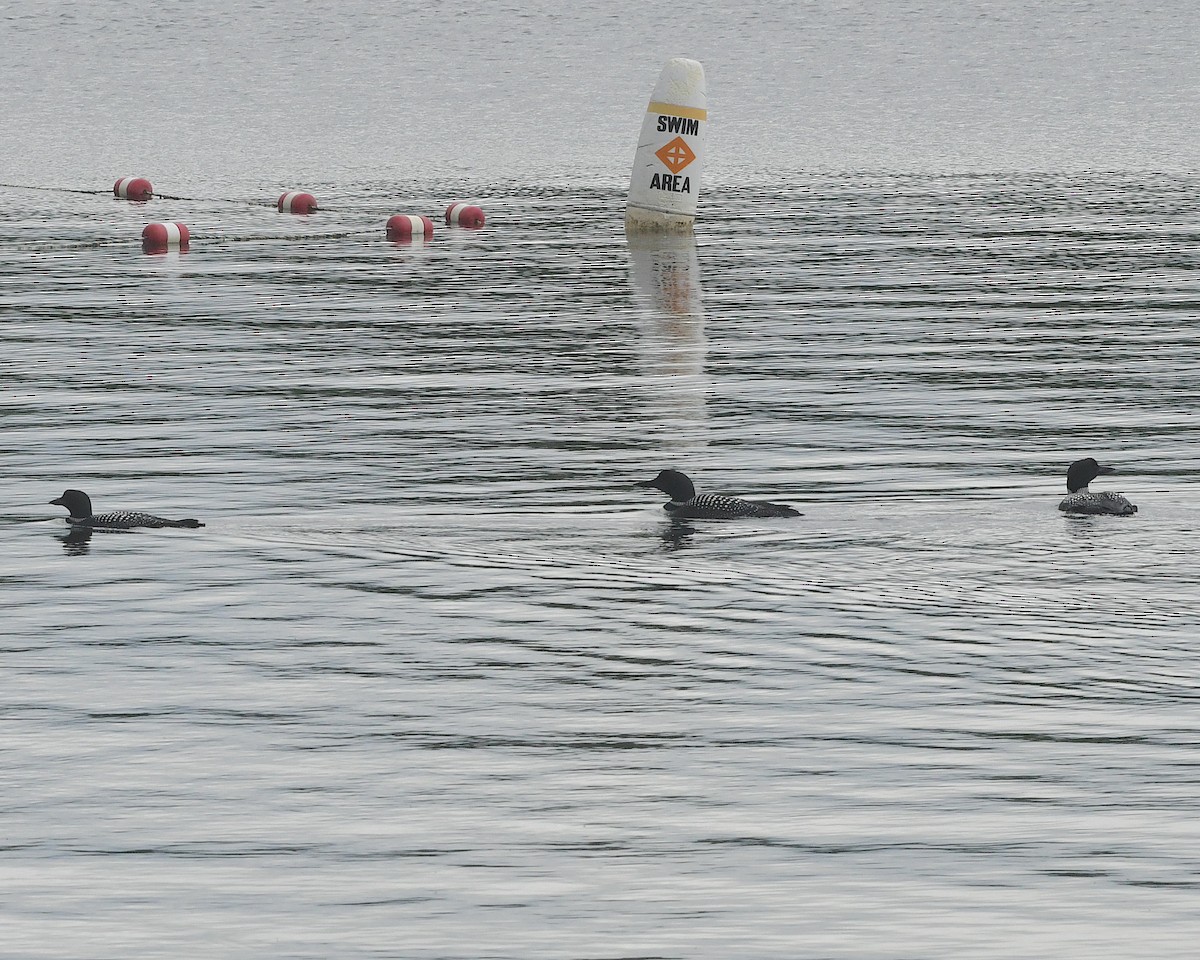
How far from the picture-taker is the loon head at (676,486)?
1864cm

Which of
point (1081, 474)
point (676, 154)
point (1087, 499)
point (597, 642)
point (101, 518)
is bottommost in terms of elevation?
point (597, 642)

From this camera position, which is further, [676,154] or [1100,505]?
[676,154]

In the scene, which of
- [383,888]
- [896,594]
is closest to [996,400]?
[896,594]

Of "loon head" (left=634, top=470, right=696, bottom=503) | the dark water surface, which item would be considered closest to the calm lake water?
the dark water surface

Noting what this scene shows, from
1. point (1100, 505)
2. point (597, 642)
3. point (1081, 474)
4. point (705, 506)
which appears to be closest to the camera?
point (597, 642)

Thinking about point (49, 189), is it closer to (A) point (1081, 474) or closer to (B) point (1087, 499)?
(A) point (1081, 474)

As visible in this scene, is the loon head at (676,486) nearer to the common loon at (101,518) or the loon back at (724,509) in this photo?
the loon back at (724,509)

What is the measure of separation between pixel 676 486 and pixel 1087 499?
314 cm

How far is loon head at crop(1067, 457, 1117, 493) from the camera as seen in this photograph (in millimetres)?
18625

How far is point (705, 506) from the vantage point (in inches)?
733

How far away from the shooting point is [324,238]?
139 feet

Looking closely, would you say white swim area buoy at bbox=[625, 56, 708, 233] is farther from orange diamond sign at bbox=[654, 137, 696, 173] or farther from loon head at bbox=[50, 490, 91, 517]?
loon head at bbox=[50, 490, 91, 517]

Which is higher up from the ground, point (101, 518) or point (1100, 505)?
point (1100, 505)

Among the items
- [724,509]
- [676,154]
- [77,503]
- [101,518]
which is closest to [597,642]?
[724,509]
